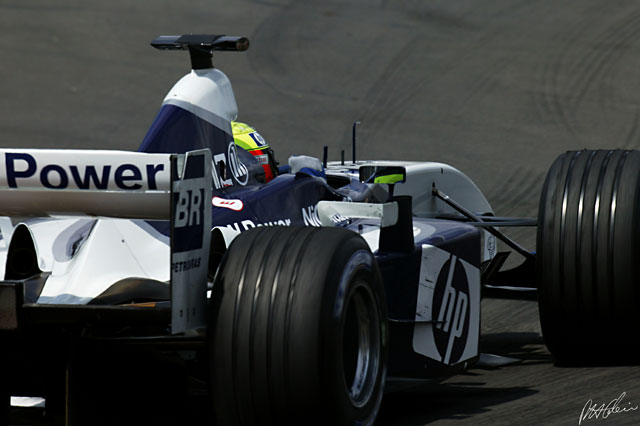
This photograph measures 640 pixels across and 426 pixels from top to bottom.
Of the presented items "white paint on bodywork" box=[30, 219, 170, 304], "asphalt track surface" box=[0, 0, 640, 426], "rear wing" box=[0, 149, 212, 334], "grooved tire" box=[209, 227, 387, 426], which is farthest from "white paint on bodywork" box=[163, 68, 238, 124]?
"asphalt track surface" box=[0, 0, 640, 426]

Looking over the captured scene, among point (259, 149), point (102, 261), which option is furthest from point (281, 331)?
point (259, 149)

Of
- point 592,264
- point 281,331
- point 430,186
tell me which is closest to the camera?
point 281,331

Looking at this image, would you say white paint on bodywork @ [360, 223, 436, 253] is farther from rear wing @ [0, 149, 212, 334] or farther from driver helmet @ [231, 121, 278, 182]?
A: rear wing @ [0, 149, 212, 334]

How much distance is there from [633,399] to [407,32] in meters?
12.9

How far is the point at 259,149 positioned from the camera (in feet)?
23.2

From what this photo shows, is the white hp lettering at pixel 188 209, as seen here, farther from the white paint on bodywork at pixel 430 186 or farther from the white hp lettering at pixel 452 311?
the white paint on bodywork at pixel 430 186

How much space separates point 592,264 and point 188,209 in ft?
8.64

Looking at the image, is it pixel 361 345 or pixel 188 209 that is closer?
pixel 188 209

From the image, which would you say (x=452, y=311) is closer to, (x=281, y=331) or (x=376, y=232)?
(x=376, y=232)

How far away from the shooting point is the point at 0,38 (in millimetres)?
18062

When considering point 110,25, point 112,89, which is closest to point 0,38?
point 110,25

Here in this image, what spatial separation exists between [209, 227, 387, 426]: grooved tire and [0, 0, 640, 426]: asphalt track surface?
5404 millimetres

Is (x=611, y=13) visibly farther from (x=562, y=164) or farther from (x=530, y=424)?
(x=530, y=424)

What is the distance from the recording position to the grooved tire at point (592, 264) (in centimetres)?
610
